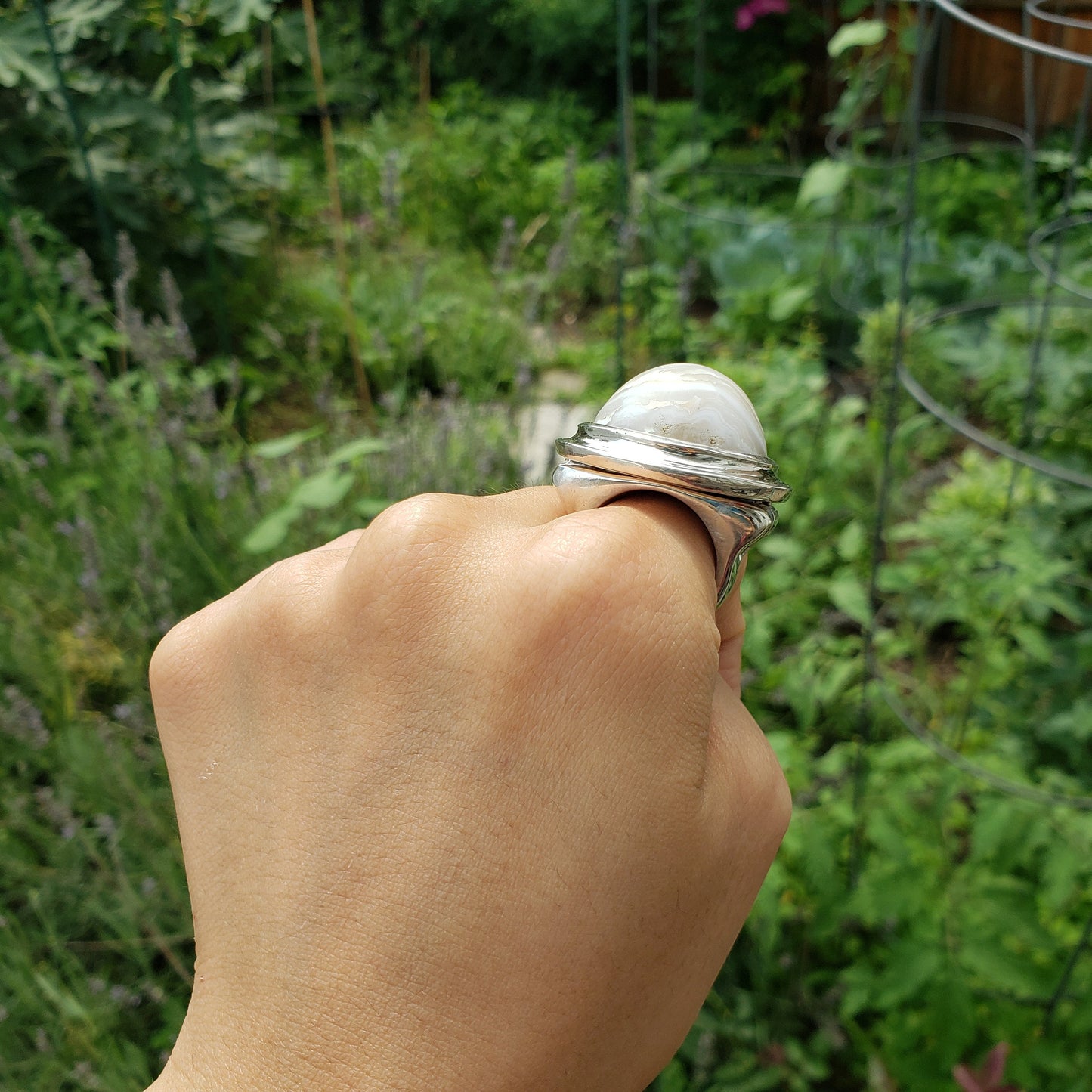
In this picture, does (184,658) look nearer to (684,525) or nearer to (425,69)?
(684,525)

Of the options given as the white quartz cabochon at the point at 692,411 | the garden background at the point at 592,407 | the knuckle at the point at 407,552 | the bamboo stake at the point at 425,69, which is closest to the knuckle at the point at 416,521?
the knuckle at the point at 407,552

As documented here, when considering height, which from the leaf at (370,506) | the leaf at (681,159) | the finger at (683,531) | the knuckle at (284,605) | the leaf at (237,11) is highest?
the leaf at (237,11)

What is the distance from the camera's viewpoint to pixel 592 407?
159 inches

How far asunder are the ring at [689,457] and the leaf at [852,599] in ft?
4.17

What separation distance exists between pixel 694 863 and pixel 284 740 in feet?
0.72

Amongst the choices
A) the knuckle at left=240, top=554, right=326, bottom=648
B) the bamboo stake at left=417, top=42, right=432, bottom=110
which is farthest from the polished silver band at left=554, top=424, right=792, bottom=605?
the bamboo stake at left=417, top=42, right=432, bottom=110

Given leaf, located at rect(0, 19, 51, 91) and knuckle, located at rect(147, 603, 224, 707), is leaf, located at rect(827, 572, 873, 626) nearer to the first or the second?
knuckle, located at rect(147, 603, 224, 707)

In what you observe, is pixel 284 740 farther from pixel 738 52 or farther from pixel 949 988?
pixel 738 52

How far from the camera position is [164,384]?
2.35 metres

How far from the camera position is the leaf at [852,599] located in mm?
1768

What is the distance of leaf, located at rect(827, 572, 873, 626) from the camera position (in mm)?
1768

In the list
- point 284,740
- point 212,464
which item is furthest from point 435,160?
point 284,740

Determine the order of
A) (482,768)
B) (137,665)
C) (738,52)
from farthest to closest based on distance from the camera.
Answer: (738,52), (137,665), (482,768)

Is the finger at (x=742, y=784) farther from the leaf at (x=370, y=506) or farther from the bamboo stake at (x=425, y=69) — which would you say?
the bamboo stake at (x=425, y=69)
